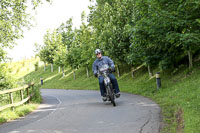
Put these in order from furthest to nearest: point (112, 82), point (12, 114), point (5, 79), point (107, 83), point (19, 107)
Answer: point (5, 79) → point (19, 107) → point (112, 82) → point (107, 83) → point (12, 114)

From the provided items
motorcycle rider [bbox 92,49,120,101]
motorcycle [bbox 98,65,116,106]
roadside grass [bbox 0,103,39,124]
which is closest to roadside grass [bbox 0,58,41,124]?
roadside grass [bbox 0,103,39,124]

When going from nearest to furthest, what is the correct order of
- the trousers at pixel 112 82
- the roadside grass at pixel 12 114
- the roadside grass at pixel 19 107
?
1. the roadside grass at pixel 12 114
2. the roadside grass at pixel 19 107
3. the trousers at pixel 112 82

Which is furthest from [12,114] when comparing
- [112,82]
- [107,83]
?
[112,82]

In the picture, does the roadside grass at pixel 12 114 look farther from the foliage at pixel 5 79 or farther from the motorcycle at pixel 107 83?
the motorcycle at pixel 107 83

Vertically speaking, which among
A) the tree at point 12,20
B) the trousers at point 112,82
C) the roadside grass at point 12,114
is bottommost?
the roadside grass at point 12,114

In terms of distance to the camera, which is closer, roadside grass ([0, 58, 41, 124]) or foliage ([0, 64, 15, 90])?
roadside grass ([0, 58, 41, 124])

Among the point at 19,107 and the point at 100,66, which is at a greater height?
the point at 100,66

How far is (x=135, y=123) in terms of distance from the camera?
599cm

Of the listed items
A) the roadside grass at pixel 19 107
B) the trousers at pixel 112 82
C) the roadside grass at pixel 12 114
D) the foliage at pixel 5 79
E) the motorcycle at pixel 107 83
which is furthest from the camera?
the foliage at pixel 5 79

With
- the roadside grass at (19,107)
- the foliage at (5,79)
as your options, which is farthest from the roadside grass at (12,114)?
the foliage at (5,79)

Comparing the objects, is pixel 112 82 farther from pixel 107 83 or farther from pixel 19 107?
pixel 19 107

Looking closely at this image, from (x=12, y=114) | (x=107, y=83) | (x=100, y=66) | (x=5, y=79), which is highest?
(x=100, y=66)

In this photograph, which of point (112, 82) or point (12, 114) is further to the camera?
point (112, 82)

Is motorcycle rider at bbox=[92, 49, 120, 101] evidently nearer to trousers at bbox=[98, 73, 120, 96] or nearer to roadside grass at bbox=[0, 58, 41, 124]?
trousers at bbox=[98, 73, 120, 96]
